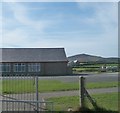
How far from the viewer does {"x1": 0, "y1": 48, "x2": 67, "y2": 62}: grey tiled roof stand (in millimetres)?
46094

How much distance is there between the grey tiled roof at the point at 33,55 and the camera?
46094 millimetres

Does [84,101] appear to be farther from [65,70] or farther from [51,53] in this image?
[51,53]

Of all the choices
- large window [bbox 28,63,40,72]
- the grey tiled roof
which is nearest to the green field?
large window [bbox 28,63,40,72]

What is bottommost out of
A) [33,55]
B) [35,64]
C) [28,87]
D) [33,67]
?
[28,87]

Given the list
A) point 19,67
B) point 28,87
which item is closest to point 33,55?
point 19,67

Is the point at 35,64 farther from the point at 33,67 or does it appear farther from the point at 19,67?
the point at 19,67

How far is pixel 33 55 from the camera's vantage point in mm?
47688

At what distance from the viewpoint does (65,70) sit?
45.7 m

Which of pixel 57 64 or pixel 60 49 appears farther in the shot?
pixel 60 49

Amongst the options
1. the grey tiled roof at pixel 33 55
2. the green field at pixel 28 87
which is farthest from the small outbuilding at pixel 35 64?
the green field at pixel 28 87

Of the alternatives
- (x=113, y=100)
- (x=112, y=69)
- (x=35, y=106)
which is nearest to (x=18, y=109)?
(x=35, y=106)

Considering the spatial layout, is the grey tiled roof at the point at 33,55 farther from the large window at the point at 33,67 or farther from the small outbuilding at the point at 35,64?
the large window at the point at 33,67

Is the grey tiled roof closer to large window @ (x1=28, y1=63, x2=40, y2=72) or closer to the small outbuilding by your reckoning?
the small outbuilding

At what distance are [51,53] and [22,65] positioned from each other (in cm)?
569
